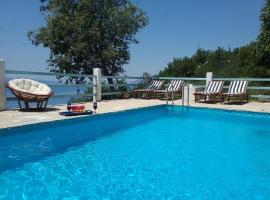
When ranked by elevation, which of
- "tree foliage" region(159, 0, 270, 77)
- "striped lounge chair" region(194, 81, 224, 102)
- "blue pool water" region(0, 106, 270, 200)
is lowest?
"blue pool water" region(0, 106, 270, 200)

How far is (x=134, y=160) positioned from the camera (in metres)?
5.30

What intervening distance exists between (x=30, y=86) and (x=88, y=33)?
24.9 feet

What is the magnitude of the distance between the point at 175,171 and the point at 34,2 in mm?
14958

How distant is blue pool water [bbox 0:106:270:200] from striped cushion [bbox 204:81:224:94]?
3425mm

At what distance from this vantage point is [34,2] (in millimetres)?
17234

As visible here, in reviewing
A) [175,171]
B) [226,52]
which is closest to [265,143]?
[175,171]

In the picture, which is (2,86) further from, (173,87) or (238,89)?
(238,89)

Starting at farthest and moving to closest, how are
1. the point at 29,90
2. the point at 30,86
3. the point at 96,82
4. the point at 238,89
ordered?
the point at 96,82, the point at 238,89, the point at 30,86, the point at 29,90

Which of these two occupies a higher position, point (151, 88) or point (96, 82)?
point (96, 82)

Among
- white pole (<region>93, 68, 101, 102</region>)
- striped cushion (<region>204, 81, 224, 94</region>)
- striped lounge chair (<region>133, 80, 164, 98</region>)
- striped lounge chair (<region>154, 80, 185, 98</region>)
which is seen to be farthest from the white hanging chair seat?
striped cushion (<region>204, 81, 224, 94</region>)

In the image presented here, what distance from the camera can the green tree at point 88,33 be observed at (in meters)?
15.6

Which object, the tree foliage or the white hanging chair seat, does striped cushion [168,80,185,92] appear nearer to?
the tree foliage

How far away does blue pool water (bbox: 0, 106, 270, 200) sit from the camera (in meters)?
4.00

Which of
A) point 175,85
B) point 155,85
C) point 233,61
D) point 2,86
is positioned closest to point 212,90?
point 175,85
